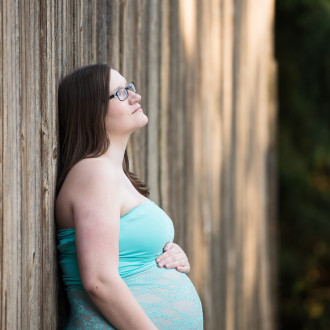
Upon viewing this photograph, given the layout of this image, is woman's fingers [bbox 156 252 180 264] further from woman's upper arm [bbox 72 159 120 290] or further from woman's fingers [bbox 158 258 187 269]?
woman's upper arm [bbox 72 159 120 290]

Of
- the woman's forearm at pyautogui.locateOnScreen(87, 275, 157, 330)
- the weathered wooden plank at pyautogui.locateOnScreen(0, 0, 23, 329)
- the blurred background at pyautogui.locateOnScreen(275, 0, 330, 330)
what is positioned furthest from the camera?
the blurred background at pyautogui.locateOnScreen(275, 0, 330, 330)

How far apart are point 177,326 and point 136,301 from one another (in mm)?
248

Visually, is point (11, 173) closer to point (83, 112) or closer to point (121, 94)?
point (83, 112)

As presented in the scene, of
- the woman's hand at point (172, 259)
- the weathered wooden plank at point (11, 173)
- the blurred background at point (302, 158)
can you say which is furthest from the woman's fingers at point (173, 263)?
the blurred background at point (302, 158)

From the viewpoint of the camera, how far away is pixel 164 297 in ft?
7.42

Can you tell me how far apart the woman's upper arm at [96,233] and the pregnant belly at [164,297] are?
7.5 inches

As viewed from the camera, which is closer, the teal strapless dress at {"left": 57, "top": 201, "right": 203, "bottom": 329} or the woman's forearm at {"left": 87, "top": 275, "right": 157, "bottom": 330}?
the woman's forearm at {"left": 87, "top": 275, "right": 157, "bottom": 330}

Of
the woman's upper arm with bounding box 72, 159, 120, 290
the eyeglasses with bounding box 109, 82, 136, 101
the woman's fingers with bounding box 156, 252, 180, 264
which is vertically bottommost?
the woman's fingers with bounding box 156, 252, 180, 264

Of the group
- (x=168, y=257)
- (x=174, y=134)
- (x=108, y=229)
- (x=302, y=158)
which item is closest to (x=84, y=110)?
(x=108, y=229)

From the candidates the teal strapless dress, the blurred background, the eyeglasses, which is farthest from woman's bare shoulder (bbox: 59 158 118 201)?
the blurred background

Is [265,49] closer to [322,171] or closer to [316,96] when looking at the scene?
[316,96]

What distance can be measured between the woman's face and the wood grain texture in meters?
0.19

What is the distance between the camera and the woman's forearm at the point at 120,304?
6.72 feet

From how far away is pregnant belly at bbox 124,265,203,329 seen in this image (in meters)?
2.23
